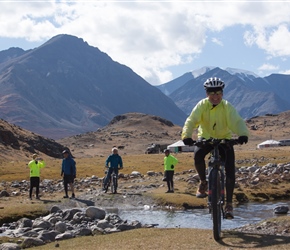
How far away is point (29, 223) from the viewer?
816 inches

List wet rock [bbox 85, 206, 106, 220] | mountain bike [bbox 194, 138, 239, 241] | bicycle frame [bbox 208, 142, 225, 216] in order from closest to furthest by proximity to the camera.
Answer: mountain bike [bbox 194, 138, 239, 241]
bicycle frame [bbox 208, 142, 225, 216]
wet rock [bbox 85, 206, 106, 220]

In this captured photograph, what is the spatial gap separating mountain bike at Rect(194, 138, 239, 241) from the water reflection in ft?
25.3

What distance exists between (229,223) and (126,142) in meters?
158

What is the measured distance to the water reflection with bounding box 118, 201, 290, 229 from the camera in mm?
20647

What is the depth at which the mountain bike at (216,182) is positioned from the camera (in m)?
11.7

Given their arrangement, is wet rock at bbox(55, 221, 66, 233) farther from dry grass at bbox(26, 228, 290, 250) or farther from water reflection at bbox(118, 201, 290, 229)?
water reflection at bbox(118, 201, 290, 229)

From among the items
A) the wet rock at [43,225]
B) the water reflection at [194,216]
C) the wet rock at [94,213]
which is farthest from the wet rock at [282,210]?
the wet rock at [43,225]

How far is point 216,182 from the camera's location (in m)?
11.9

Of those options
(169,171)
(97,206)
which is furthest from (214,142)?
(169,171)

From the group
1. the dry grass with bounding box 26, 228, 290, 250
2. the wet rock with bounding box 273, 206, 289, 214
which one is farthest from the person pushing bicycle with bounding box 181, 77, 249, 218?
the wet rock with bounding box 273, 206, 289, 214

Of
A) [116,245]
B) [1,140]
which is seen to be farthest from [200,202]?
[1,140]

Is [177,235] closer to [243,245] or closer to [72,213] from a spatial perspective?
[243,245]

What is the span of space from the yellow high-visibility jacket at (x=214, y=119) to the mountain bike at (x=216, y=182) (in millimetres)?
438

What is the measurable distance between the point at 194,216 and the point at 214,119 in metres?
11.7
